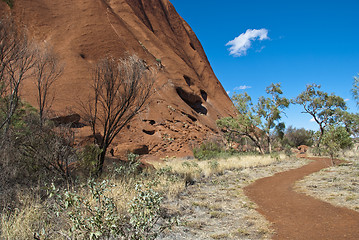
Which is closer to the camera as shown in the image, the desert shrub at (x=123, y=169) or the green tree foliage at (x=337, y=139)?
the desert shrub at (x=123, y=169)

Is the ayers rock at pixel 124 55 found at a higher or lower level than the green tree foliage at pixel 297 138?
higher

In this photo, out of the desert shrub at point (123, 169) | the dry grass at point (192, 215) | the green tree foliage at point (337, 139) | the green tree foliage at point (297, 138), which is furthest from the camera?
the green tree foliage at point (297, 138)

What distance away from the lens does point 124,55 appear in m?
27.0

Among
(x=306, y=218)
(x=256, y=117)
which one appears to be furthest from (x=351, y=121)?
(x=306, y=218)

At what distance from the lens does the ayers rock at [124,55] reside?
75.0ft

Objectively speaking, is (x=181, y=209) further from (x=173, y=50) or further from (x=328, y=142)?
(x=173, y=50)

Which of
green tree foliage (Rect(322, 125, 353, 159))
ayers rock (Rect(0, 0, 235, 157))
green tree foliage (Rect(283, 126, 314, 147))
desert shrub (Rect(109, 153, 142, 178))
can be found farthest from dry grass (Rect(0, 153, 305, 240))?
green tree foliage (Rect(283, 126, 314, 147))

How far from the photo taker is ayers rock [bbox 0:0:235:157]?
900 inches

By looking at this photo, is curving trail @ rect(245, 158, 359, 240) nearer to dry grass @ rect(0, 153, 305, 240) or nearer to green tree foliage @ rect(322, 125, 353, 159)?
dry grass @ rect(0, 153, 305, 240)

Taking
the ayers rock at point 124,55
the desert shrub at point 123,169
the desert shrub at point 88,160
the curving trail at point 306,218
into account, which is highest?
the ayers rock at point 124,55

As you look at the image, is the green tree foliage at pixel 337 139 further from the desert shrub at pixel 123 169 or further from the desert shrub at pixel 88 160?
the desert shrub at pixel 88 160

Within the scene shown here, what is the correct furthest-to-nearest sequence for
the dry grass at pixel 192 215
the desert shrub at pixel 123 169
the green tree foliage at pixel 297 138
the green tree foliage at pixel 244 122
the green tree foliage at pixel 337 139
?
1. the green tree foliage at pixel 297 138
2. the green tree foliage at pixel 244 122
3. the green tree foliage at pixel 337 139
4. the desert shrub at pixel 123 169
5. the dry grass at pixel 192 215

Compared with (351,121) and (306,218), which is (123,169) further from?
(351,121)

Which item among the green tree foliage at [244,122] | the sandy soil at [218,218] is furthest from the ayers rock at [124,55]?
the sandy soil at [218,218]
